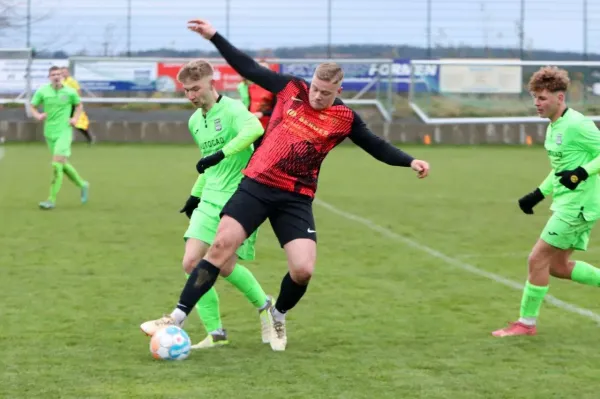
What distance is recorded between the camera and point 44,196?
54.3ft

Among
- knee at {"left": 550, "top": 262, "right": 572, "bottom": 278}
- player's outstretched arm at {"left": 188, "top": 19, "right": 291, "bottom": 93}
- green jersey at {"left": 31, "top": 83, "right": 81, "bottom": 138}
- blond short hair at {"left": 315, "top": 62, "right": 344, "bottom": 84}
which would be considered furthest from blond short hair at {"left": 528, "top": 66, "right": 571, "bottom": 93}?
green jersey at {"left": 31, "top": 83, "right": 81, "bottom": 138}

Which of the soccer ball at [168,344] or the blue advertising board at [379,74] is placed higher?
the blue advertising board at [379,74]

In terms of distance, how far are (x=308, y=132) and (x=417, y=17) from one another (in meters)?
28.2

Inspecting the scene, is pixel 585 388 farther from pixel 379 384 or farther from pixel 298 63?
pixel 298 63

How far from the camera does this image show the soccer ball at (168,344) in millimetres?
6336

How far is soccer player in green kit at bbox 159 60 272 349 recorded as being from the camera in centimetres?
683

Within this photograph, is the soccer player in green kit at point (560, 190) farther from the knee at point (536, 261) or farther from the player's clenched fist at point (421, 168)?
the player's clenched fist at point (421, 168)

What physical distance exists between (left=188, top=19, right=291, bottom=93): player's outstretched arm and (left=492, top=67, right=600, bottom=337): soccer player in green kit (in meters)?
1.64

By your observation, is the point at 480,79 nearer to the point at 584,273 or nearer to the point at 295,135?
the point at 584,273

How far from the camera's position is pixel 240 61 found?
6680 mm

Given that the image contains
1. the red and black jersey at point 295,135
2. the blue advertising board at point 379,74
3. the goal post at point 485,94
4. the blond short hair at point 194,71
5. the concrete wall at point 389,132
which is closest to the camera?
the red and black jersey at point 295,135

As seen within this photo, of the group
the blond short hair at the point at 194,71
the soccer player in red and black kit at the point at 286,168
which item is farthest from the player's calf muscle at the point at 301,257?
the blond short hair at the point at 194,71

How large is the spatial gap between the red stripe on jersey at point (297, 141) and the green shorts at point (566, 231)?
1474 millimetres

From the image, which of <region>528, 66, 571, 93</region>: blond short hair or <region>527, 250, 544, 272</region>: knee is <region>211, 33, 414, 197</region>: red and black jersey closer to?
<region>528, 66, 571, 93</region>: blond short hair
